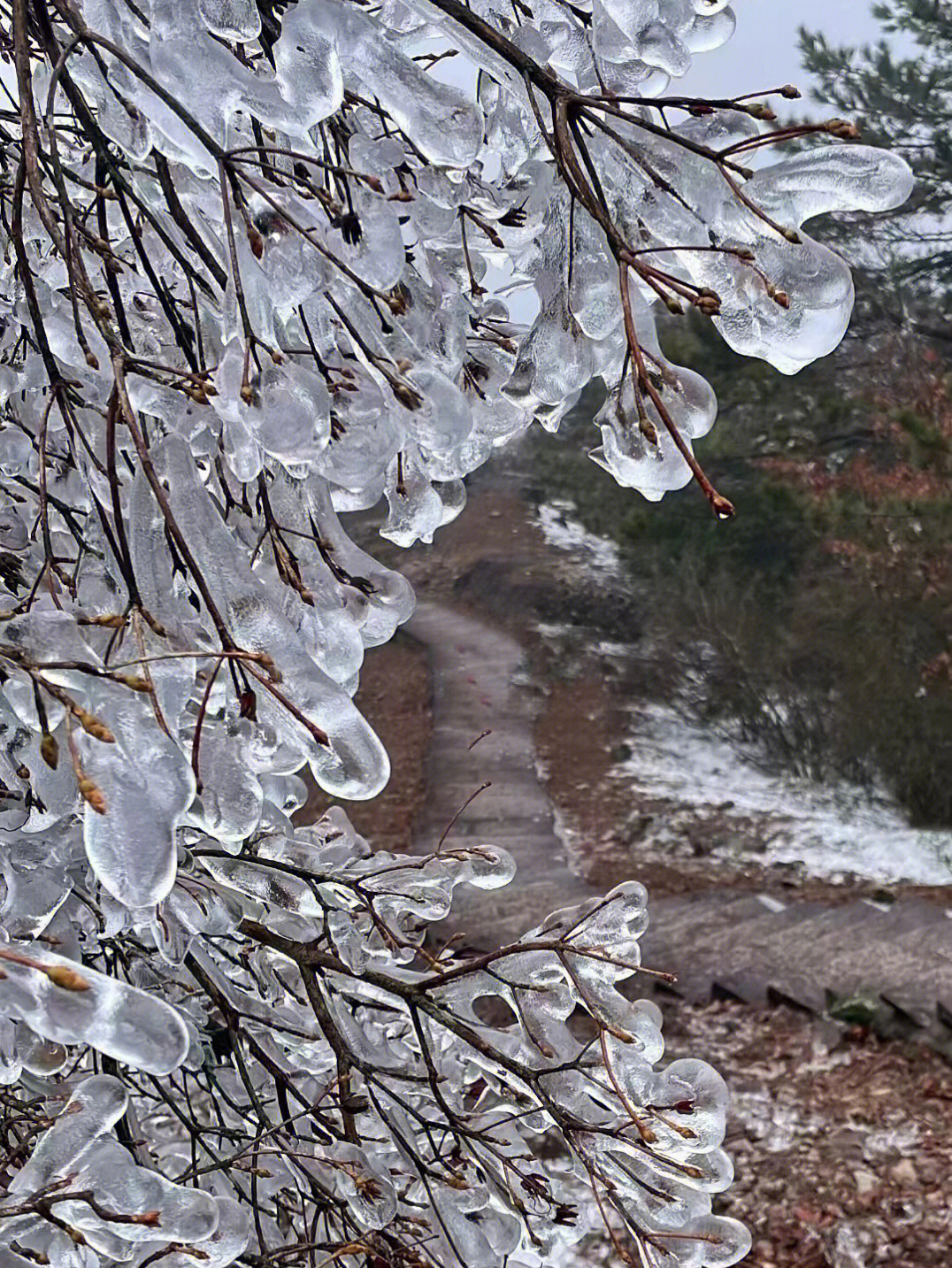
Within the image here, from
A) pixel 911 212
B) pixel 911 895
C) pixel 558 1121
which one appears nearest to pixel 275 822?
pixel 558 1121

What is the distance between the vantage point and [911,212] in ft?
31.1

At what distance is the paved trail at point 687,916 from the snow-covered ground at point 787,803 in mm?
954

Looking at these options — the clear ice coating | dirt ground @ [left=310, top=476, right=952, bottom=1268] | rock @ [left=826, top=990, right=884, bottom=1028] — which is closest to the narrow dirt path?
dirt ground @ [left=310, top=476, right=952, bottom=1268]

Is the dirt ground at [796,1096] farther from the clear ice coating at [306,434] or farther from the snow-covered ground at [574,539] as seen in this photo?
the snow-covered ground at [574,539]

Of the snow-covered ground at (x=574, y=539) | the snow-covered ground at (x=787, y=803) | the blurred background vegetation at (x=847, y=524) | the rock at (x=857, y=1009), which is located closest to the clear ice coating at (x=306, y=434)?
the rock at (x=857, y=1009)

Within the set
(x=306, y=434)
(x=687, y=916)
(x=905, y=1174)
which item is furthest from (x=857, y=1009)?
(x=306, y=434)

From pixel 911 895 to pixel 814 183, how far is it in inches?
289

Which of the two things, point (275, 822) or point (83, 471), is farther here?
point (275, 822)

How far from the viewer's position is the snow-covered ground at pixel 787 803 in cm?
838

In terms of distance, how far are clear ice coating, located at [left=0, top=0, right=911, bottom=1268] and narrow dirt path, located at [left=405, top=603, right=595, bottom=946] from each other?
4.79 meters

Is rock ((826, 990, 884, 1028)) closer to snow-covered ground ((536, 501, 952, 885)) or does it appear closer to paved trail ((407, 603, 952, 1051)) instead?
paved trail ((407, 603, 952, 1051))

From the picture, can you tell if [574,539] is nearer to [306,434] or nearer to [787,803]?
[787,803]

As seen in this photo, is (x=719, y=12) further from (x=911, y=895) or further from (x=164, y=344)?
(x=911, y=895)

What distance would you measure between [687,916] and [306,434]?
22.3 feet
